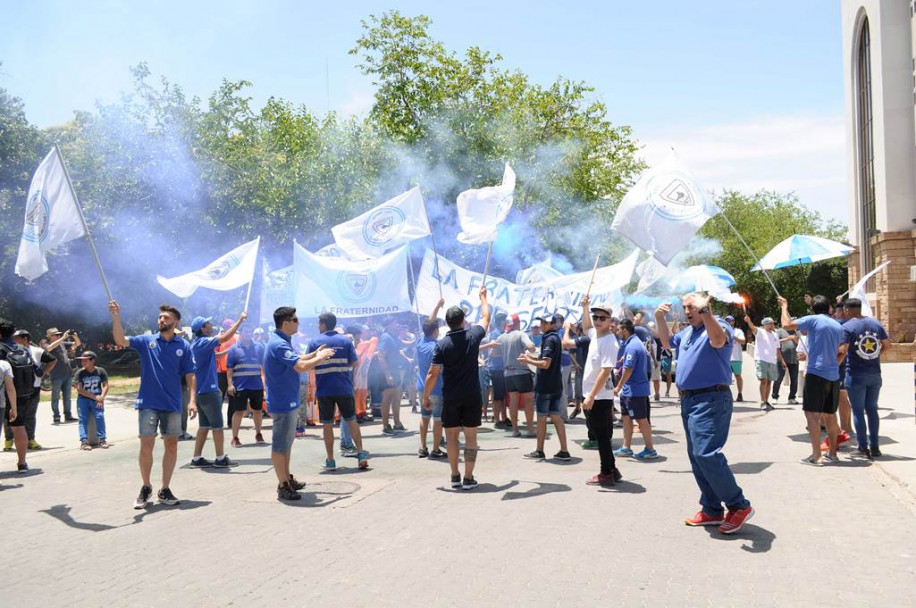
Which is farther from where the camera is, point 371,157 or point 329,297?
point 371,157

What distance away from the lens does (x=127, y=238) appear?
21.0m

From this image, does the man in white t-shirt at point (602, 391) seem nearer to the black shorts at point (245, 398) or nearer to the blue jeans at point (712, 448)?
the blue jeans at point (712, 448)

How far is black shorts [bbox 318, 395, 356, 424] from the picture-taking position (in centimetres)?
929

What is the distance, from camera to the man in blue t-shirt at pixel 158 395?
24.6 ft

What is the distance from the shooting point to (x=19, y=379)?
10062 millimetres

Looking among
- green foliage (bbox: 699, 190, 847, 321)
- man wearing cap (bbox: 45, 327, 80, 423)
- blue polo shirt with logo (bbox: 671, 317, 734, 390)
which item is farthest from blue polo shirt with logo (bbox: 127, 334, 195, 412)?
green foliage (bbox: 699, 190, 847, 321)

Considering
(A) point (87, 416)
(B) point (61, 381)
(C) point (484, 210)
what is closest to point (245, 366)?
(A) point (87, 416)

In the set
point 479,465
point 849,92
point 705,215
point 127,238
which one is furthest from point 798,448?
point 849,92

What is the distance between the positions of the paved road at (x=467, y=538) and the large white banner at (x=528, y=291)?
688 centimetres

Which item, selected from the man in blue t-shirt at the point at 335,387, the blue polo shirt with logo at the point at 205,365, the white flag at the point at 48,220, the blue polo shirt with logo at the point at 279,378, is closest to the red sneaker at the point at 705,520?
the blue polo shirt with logo at the point at 279,378

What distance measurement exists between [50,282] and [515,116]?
17.5 metres

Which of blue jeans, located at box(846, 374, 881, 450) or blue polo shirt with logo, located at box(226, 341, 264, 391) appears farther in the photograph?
blue polo shirt with logo, located at box(226, 341, 264, 391)

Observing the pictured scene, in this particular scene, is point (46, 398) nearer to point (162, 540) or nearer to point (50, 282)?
point (50, 282)

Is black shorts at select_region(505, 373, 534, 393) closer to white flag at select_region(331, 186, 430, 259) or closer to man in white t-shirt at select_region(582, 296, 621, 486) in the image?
man in white t-shirt at select_region(582, 296, 621, 486)
